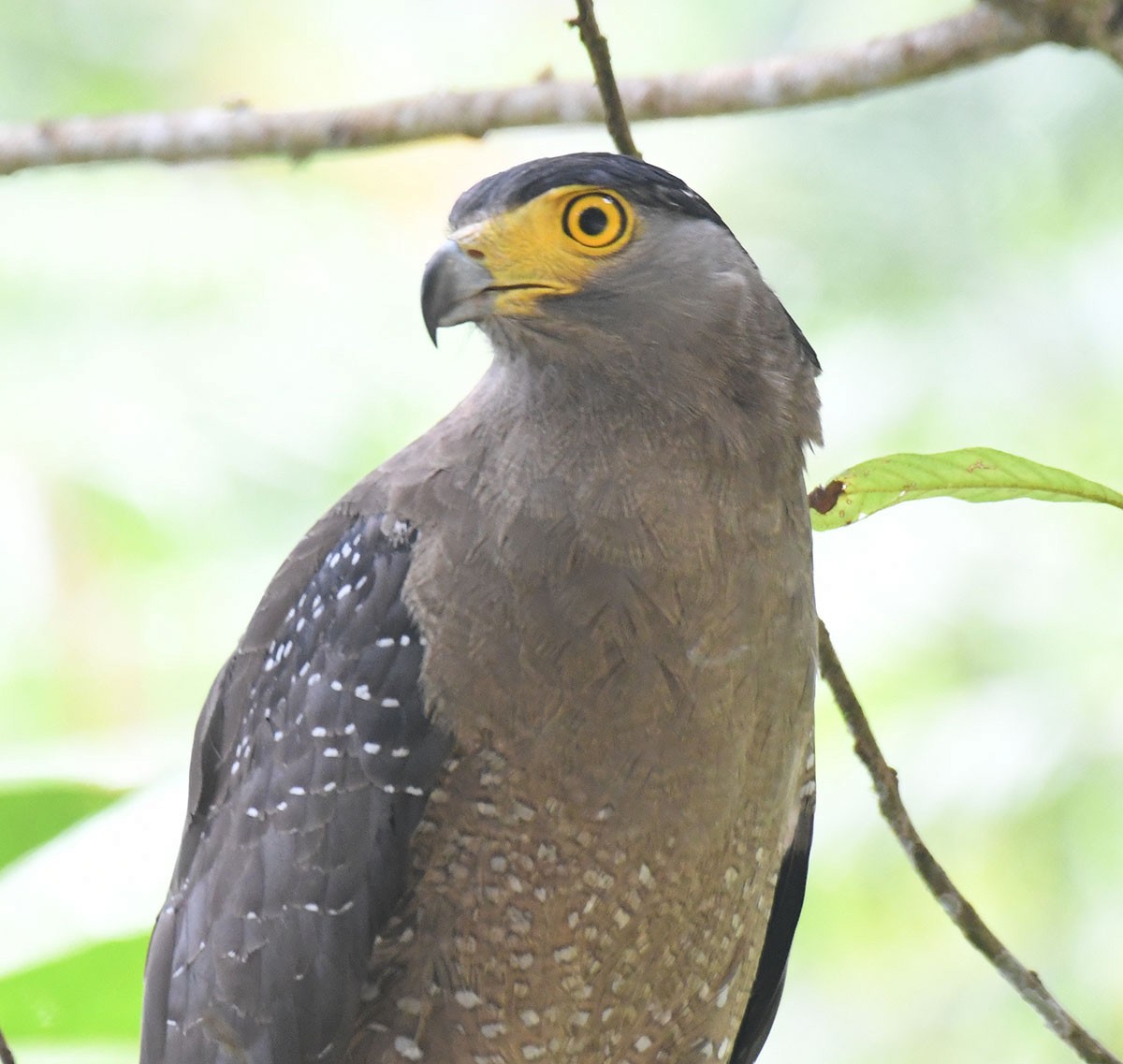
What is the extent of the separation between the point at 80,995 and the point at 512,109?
96.0 inches

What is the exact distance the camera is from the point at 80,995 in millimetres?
3449

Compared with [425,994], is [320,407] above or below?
above

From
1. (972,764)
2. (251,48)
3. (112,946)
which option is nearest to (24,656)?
(251,48)

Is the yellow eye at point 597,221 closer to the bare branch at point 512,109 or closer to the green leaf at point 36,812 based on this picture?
the bare branch at point 512,109

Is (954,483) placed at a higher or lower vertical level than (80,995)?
higher

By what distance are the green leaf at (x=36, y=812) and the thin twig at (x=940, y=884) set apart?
69.1 inches

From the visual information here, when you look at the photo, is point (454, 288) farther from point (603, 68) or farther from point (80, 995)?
point (80, 995)

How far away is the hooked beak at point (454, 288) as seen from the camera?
2.97 metres

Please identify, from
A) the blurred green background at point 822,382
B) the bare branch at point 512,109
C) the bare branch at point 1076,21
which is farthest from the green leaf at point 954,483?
the blurred green background at point 822,382

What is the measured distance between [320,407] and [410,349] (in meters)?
0.72

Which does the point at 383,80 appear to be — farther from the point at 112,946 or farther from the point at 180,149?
the point at 112,946

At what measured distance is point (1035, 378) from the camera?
843 centimetres

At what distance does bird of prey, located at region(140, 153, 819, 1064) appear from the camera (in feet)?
9.75

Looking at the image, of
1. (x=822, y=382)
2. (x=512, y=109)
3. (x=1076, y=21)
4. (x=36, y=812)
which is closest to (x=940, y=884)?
(x=1076, y=21)
